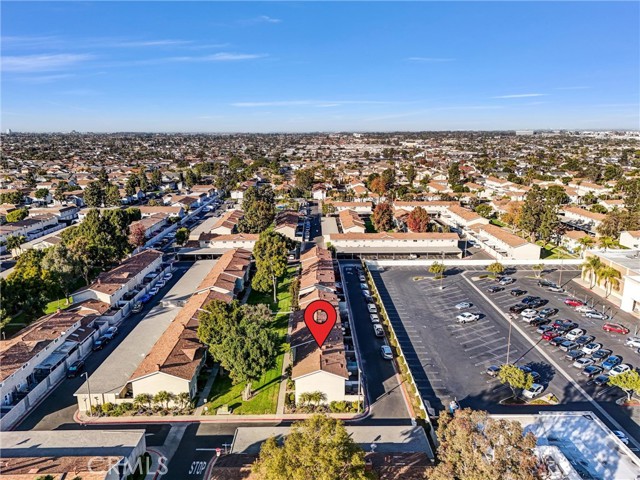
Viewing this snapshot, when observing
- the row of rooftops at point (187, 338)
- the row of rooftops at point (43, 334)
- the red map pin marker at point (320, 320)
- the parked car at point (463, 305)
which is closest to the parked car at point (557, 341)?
the parked car at point (463, 305)

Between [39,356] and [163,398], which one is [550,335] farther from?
[39,356]

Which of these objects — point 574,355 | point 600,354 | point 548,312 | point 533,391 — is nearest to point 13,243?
point 533,391

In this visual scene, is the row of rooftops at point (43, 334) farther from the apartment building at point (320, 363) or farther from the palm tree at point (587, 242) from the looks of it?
the palm tree at point (587, 242)

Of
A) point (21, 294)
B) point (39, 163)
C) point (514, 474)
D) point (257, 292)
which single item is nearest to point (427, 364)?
point (514, 474)

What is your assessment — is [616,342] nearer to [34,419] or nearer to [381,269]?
[381,269]

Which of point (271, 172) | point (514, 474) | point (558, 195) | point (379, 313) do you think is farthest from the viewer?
point (271, 172)

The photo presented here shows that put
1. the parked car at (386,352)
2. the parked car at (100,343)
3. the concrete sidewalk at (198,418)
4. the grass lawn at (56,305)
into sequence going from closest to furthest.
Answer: the concrete sidewalk at (198,418) → the parked car at (386,352) → the parked car at (100,343) → the grass lawn at (56,305)
